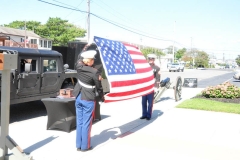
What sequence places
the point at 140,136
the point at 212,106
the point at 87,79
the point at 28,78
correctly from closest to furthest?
1. the point at 87,79
2. the point at 140,136
3. the point at 28,78
4. the point at 212,106

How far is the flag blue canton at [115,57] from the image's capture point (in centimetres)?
540

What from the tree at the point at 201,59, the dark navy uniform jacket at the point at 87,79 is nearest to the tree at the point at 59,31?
the tree at the point at 201,59

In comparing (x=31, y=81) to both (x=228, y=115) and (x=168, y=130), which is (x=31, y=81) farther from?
(x=228, y=115)

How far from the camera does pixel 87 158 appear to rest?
4492mm

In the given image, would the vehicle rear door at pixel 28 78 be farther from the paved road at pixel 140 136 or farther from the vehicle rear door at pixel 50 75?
the paved road at pixel 140 136

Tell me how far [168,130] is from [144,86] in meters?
1.19

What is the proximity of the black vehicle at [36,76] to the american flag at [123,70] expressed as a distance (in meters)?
2.24

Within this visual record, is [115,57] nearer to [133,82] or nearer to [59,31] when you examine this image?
[133,82]

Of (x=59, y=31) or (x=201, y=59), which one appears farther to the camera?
(x=201, y=59)

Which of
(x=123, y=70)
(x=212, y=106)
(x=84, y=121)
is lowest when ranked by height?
(x=212, y=106)

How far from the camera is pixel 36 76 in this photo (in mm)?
7320

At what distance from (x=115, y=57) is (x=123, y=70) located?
A: 1.06 ft

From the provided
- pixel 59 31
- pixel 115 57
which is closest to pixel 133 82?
pixel 115 57

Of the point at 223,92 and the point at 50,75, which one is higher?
the point at 50,75
